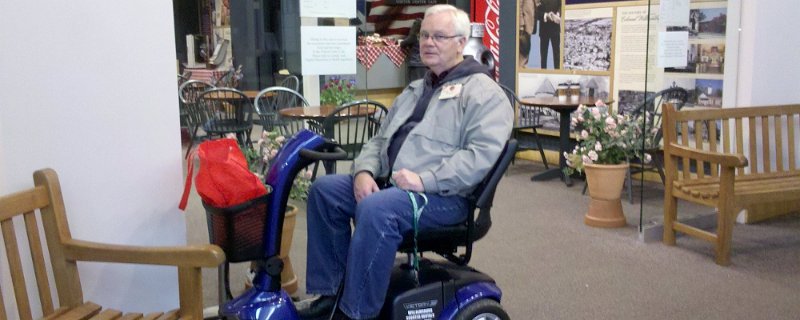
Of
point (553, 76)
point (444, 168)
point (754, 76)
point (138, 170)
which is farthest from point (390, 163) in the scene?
point (553, 76)

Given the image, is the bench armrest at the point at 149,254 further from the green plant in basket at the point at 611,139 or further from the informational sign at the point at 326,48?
the green plant in basket at the point at 611,139

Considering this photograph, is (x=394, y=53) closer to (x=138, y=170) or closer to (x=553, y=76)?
(x=553, y=76)

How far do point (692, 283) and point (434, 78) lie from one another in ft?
5.99

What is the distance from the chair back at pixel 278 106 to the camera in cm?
431

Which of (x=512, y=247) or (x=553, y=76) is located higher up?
(x=553, y=76)

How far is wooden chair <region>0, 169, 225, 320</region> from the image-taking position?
6.76 ft

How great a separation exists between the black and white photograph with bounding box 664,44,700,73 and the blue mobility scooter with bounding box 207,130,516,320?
2773mm

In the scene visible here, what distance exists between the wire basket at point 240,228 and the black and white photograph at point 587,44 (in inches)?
199

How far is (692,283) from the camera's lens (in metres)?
3.84

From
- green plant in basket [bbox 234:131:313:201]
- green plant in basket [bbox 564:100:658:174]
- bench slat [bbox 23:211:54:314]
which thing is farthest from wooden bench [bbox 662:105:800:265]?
bench slat [bbox 23:211:54:314]

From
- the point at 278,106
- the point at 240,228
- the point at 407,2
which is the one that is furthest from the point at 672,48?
the point at 407,2

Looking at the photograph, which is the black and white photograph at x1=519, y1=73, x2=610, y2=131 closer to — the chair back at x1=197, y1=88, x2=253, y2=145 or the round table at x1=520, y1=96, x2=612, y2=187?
the round table at x1=520, y1=96, x2=612, y2=187

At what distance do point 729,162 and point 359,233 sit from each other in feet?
7.68

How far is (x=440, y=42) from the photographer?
2.90m
